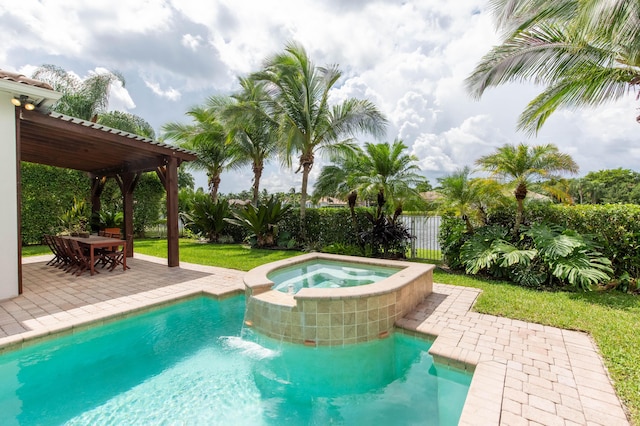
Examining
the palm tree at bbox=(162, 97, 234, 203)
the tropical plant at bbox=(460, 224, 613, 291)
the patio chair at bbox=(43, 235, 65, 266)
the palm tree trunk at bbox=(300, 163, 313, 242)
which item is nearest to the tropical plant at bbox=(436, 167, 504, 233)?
the tropical plant at bbox=(460, 224, 613, 291)

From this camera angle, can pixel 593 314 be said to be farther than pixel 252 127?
No

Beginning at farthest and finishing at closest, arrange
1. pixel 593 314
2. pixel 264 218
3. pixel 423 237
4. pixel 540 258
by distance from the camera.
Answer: pixel 264 218 < pixel 423 237 < pixel 540 258 < pixel 593 314

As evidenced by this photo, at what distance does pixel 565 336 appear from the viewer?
4496mm

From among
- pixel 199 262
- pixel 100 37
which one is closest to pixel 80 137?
pixel 100 37

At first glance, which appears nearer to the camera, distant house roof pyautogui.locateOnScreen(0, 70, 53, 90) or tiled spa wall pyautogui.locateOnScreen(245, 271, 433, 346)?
tiled spa wall pyautogui.locateOnScreen(245, 271, 433, 346)

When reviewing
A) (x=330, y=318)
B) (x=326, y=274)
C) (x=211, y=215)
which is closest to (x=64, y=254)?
(x=211, y=215)

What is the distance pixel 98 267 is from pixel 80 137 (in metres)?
4.19

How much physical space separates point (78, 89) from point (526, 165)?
2528cm

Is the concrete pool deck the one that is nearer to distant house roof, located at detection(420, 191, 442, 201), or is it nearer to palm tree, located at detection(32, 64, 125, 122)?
distant house roof, located at detection(420, 191, 442, 201)

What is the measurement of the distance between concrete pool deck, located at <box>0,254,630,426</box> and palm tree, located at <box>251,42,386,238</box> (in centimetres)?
714

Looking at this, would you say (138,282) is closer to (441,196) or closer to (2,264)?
(2,264)

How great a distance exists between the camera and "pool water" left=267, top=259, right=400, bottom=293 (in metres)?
6.71

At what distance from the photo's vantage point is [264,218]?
13734mm

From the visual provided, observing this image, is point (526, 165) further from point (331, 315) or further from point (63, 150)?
point (63, 150)
